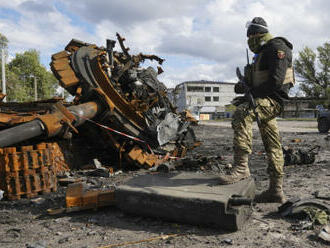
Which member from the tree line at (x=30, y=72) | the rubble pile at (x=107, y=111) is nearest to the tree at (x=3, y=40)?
the tree line at (x=30, y=72)

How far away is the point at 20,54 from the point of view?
153 ft

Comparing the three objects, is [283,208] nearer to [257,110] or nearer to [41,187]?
[257,110]

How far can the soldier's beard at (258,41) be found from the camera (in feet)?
12.3

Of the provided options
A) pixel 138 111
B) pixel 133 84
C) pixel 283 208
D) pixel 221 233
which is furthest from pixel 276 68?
pixel 133 84

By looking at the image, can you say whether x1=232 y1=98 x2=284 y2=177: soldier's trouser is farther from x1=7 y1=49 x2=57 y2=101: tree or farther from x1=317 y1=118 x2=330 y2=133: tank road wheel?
x1=7 y1=49 x2=57 y2=101: tree

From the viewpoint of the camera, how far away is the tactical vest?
3641mm

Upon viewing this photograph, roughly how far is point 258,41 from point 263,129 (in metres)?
1.13

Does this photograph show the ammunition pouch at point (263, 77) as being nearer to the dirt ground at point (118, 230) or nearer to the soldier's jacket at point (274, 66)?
the soldier's jacket at point (274, 66)

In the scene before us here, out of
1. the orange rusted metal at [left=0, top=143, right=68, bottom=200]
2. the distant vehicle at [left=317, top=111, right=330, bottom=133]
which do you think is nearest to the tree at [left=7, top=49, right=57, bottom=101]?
the distant vehicle at [left=317, top=111, right=330, bottom=133]

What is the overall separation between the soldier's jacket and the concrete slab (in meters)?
1.11

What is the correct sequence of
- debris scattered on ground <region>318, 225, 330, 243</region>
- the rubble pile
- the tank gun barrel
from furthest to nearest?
the rubble pile < the tank gun barrel < debris scattered on ground <region>318, 225, 330, 243</region>

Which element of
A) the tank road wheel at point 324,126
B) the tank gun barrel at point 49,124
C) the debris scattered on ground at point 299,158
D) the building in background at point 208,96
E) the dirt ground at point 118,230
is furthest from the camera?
the building in background at point 208,96

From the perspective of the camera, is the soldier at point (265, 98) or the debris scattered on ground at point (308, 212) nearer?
the debris scattered on ground at point (308, 212)

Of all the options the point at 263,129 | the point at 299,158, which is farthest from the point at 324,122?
the point at 263,129
